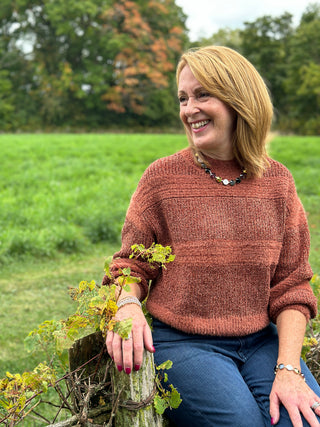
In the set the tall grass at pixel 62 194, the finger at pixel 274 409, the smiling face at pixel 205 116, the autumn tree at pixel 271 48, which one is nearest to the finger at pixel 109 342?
the finger at pixel 274 409

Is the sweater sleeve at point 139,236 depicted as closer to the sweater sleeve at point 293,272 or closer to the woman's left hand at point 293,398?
the sweater sleeve at point 293,272

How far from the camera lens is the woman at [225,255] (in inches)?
70.0

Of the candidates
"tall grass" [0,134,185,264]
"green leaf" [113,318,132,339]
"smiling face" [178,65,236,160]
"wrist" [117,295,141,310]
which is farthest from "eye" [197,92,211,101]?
"tall grass" [0,134,185,264]

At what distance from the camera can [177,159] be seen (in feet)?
6.78

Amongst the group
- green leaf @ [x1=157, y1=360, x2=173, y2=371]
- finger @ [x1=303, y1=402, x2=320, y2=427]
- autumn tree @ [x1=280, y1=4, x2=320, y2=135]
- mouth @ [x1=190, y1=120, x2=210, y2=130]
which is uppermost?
mouth @ [x1=190, y1=120, x2=210, y2=130]

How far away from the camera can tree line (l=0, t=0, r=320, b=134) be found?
3409 centimetres

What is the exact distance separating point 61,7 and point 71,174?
1080 inches

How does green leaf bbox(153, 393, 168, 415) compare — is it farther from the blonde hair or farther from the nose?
the nose

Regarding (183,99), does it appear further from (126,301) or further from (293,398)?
(293,398)

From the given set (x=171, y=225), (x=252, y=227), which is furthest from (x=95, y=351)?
(x=252, y=227)

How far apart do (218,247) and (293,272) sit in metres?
0.36

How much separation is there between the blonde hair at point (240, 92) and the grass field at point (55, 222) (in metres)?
2.48

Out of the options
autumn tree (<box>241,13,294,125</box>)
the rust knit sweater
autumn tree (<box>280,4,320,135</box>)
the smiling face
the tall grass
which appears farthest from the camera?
autumn tree (<box>241,13,294,125</box>)

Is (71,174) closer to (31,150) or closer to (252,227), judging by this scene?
(31,150)
